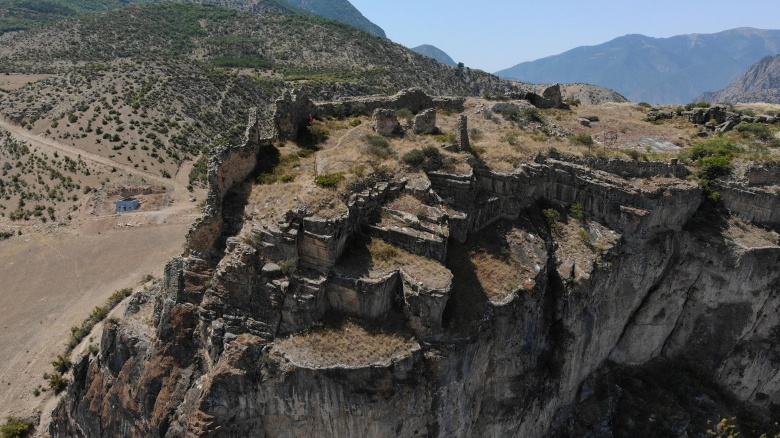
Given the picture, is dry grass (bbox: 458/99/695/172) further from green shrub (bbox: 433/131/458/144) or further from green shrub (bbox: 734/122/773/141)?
green shrub (bbox: 734/122/773/141)

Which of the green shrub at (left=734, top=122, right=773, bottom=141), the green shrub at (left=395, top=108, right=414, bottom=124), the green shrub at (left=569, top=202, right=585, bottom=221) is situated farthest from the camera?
the green shrub at (left=395, top=108, right=414, bottom=124)

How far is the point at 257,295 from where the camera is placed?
19.6 meters

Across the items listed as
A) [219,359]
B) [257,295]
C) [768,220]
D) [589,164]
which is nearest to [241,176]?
[257,295]

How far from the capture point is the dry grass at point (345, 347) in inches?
709

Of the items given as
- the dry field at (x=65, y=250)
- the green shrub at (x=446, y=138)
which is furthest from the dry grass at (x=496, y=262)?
the dry field at (x=65, y=250)

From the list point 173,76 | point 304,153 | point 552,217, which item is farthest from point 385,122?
point 173,76

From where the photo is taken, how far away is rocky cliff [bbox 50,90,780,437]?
61.1ft

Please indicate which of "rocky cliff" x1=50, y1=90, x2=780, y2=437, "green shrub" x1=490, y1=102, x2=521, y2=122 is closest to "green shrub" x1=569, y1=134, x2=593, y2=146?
"rocky cliff" x1=50, y1=90, x2=780, y2=437

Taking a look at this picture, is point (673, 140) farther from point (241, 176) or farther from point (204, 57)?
point (204, 57)

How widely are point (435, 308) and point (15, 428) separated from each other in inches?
1102

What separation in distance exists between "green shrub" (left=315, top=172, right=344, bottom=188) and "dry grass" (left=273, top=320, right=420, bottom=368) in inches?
267

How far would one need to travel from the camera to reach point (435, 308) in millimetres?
19141

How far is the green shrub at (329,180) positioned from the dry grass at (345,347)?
678 centimetres

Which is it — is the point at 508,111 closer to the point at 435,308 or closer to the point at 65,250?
the point at 435,308
